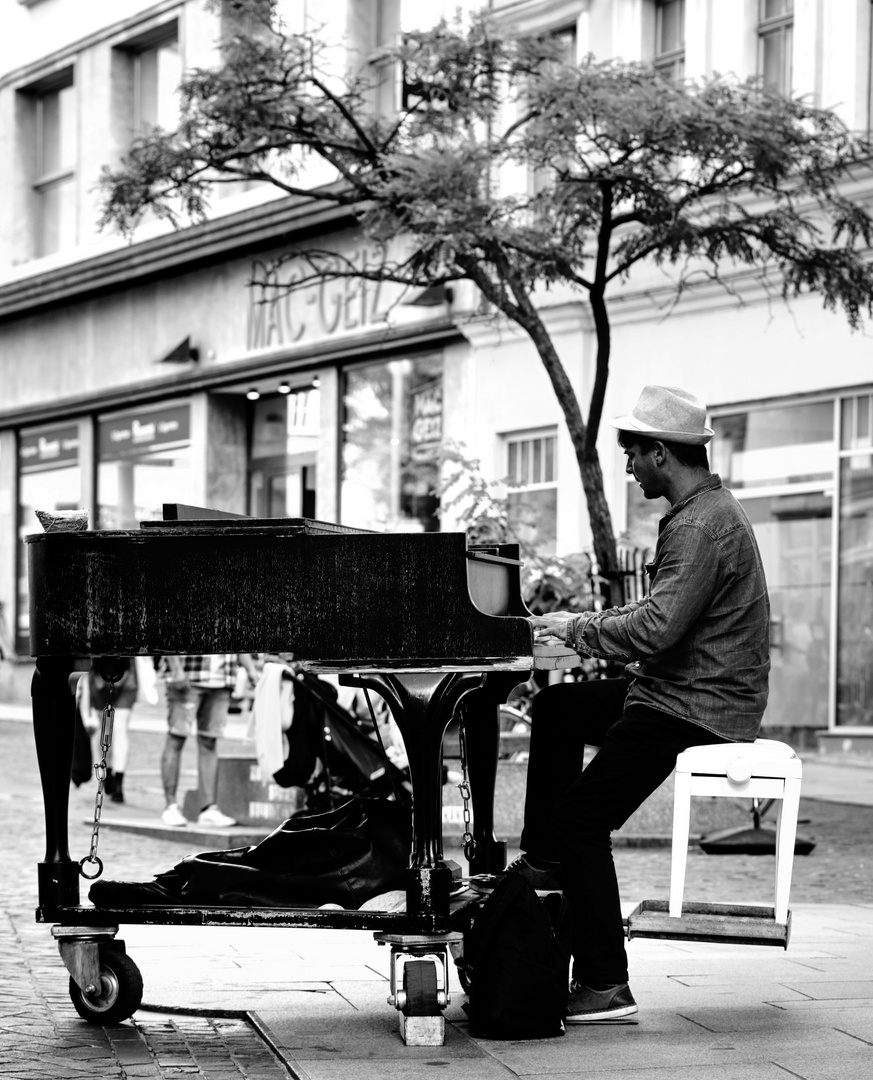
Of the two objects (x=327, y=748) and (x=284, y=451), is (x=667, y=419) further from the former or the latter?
(x=284, y=451)

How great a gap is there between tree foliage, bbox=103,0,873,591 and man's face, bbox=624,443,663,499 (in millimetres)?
6680

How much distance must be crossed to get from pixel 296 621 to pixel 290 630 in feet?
0.10

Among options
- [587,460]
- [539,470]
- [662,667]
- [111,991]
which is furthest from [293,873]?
[539,470]

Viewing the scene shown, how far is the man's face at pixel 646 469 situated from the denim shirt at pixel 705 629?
0.15m

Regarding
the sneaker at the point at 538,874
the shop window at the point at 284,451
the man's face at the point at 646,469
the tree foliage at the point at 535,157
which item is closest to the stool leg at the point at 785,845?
the sneaker at the point at 538,874

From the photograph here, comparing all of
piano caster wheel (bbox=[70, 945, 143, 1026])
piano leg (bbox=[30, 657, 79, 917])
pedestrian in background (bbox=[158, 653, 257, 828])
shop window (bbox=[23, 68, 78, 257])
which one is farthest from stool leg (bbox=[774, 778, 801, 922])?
shop window (bbox=[23, 68, 78, 257])

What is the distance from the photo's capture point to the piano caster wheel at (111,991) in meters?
5.77

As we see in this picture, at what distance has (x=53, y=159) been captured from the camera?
29.1 m

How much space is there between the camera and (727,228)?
12828mm

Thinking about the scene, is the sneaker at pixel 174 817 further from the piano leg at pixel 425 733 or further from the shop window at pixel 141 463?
the shop window at pixel 141 463

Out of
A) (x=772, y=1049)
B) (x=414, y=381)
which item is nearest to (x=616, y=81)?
(x=772, y=1049)

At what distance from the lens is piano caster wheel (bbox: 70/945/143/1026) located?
5.77 metres

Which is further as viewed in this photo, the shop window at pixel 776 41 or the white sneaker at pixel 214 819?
the shop window at pixel 776 41

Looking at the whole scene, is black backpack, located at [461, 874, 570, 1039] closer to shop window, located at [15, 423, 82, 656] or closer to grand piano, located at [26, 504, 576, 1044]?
grand piano, located at [26, 504, 576, 1044]
